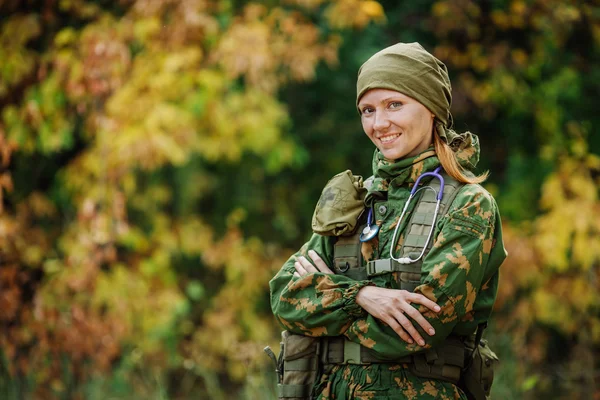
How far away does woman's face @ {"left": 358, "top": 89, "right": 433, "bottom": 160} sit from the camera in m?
Answer: 2.59

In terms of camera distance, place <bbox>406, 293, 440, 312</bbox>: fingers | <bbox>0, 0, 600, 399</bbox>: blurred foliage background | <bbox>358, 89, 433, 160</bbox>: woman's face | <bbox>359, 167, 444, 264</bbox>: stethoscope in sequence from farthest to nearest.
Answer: <bbox>0, 0, 600, 399</bbox>: blurred foliage background → <bbox>358, 89, 433, 160</bbox>: woman's face → <bbox>359, 167, 444, 264</bbox>: stethoscope → <bbox>406, 293, 440, 312</bbox>: fingers

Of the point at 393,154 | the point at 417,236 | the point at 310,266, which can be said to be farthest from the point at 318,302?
the point at 393,154

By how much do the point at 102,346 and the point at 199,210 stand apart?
275cm

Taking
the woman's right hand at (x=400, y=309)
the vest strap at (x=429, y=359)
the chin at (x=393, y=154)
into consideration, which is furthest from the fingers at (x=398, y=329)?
the chin at (x=393, y=154)

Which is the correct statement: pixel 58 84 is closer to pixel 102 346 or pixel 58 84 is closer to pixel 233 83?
pixel 233 83

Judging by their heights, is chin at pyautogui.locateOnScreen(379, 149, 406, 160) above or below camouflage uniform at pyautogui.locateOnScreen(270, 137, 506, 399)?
above

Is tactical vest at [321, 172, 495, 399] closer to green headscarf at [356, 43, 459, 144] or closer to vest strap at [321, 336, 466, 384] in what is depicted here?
vest strap at [321, 336, 466, 384]

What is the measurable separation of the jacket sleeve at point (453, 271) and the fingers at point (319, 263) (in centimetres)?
29

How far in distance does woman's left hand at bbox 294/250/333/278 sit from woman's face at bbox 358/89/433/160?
466 mm

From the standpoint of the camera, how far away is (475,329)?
8.52ft

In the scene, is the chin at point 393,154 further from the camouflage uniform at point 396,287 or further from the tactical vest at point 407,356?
the tactical vest at point 407,356

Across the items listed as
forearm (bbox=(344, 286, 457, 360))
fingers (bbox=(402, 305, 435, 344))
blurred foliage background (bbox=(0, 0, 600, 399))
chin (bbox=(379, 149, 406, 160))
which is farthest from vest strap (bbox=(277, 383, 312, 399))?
blurred foliage background (bbox=(0, 0, 600, 399))

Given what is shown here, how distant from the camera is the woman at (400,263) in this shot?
2.41 meters

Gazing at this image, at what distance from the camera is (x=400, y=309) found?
2436 millimetres
